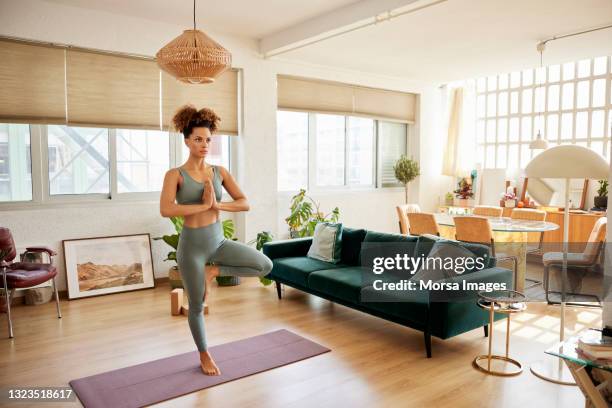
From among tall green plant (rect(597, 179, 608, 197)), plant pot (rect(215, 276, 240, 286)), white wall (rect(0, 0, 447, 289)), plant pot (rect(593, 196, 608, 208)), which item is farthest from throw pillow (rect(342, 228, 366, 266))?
tall green plant (rect(597, 179, 608, 197))

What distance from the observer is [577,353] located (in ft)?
8.28

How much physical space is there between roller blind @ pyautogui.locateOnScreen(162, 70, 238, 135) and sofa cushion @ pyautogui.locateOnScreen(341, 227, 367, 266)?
2.10 metres

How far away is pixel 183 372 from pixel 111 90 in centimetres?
325

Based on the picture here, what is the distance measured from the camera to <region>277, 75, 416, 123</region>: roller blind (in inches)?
265

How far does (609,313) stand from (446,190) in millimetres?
6180

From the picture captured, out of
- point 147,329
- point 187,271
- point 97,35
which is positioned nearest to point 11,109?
point 97,35

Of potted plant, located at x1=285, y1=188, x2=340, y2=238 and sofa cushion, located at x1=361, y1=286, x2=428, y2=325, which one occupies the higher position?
potted plant, located at x1=285, y1=188, x2=340, y2=238

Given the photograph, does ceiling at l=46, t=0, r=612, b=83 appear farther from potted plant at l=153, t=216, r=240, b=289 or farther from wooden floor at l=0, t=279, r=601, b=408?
wooden floor at l=0, t=279, r=601, b=408

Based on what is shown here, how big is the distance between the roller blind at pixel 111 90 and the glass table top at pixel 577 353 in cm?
456

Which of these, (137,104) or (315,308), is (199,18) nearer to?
(137,104)

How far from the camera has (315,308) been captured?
4926mm

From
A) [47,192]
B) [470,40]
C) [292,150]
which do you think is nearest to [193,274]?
[47,192]

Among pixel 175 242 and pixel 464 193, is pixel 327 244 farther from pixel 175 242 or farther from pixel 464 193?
A: pixel 464 193

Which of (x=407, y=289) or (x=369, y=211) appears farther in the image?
(x=369, y=211)
